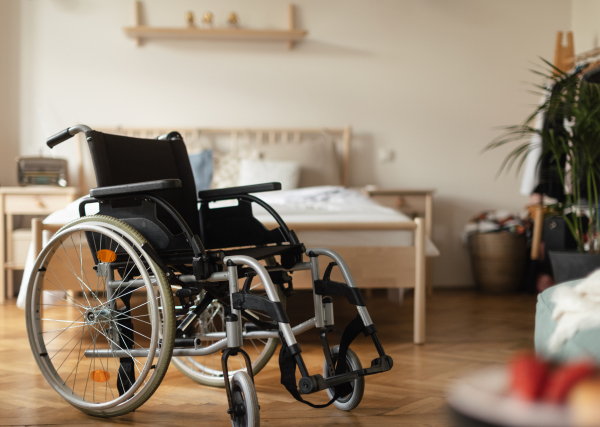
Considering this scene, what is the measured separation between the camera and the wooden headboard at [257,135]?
3.98 m

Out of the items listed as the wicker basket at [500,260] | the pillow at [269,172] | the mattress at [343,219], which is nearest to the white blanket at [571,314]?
the mattress at [343,219]

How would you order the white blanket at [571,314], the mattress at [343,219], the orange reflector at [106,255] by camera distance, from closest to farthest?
1. the white blanket at [571,314]
2. the orange reflector at [106,255]
3. the mattress at [343,219]

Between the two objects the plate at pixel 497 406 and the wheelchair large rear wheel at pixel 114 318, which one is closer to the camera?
the plate at pixel 497 406

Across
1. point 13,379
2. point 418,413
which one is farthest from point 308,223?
point 13,379

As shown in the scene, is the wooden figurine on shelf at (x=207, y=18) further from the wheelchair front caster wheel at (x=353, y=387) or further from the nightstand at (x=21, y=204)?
the wheelchair front caster wheel at (x=353, y=387)

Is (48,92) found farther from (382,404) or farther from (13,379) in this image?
(382,404)

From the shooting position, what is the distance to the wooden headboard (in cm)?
398

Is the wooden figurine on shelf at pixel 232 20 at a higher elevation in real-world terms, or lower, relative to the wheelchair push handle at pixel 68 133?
higher

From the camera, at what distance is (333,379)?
132cm

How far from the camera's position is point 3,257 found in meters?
3.45

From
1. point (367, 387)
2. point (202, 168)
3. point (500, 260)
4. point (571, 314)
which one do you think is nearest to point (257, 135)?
point (202, 168)

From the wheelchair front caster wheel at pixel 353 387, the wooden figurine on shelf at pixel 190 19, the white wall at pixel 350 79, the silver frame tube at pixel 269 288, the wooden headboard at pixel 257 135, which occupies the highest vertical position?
the wooden figurine on shelf at pixel 190 19

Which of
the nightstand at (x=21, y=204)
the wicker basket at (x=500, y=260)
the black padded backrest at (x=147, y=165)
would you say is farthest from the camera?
the wicker basket at (x=500, y=260)

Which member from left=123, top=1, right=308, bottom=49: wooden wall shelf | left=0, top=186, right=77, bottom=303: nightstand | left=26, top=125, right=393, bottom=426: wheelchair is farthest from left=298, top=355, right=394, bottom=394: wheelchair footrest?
left=123, top=1, right=308, bottom=49: wooden wall shelf
